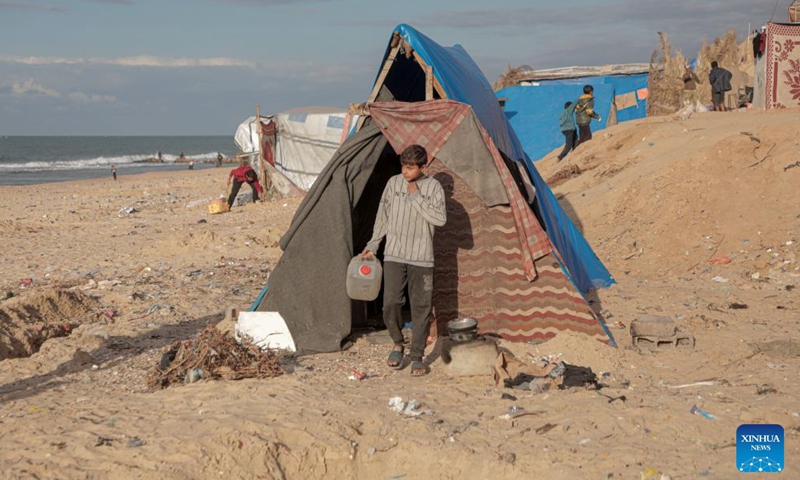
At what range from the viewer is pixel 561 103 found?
20.5m

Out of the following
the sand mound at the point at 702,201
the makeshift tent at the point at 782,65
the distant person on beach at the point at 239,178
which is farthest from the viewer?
the distant person on beach at the point at 239,178

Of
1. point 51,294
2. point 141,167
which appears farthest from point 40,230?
point 141,167

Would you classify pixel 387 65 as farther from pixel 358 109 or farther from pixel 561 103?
pixel 561 103

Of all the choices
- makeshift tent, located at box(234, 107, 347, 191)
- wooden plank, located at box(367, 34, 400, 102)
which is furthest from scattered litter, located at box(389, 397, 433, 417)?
makeshift tent, located at box(234, 107, 347, 191)

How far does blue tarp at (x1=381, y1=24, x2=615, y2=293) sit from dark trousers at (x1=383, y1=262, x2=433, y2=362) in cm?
138

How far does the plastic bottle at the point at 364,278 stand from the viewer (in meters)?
6.07

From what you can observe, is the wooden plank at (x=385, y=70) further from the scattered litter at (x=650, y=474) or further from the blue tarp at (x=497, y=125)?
the scattered litter at (x=650, y=474)

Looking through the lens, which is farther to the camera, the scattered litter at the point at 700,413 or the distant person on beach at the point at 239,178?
the distant person on beach at the point at 239,178

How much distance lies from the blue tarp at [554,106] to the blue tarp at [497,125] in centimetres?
1137

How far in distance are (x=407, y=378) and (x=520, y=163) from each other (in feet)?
10.2

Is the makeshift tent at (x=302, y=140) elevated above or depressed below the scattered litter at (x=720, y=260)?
above

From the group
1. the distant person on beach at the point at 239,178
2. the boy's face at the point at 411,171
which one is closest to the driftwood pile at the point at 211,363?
the boy's face at the point at 411,171

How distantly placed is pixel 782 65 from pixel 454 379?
11206 millimetres

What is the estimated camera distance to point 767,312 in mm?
7738
